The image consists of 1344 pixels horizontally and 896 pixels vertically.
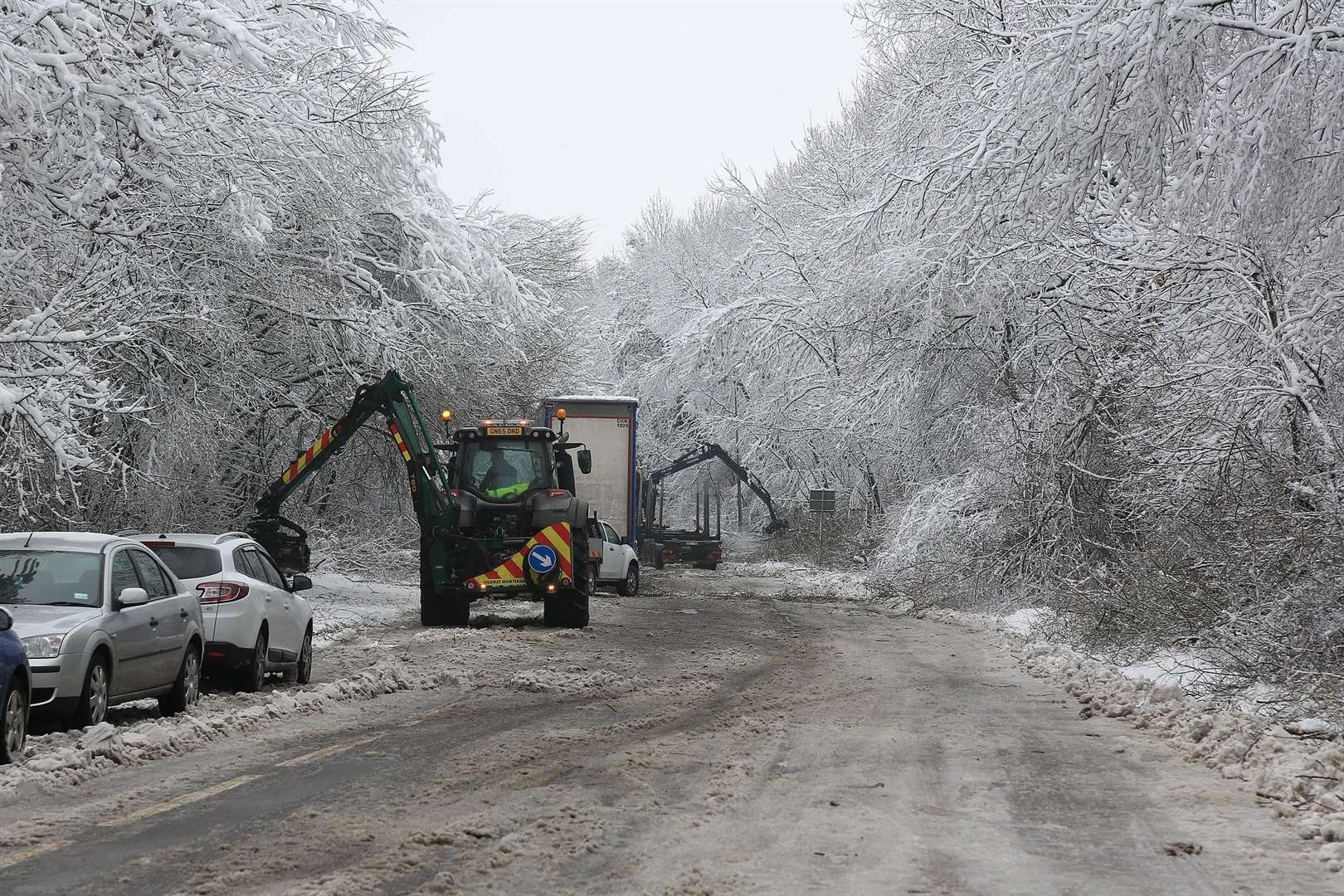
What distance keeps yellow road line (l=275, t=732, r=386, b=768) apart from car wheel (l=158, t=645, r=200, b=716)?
223 cm

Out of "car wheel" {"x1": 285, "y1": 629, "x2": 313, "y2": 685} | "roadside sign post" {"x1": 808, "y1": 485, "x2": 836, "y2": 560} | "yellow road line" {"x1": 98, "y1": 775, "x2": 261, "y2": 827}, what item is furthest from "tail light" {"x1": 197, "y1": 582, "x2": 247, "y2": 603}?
"roadside sign post" {"x1": 808, "y1": 485, "x2": 836, "y2": 560}

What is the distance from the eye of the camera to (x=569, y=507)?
23.0 meters

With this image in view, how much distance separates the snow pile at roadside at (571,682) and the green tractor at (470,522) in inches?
238

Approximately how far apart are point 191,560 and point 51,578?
287cm

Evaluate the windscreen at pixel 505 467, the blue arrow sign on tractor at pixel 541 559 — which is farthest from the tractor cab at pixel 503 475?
the blue arrow sign on tractor at pixel 541 559

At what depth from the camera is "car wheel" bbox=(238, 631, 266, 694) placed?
13.9 meters

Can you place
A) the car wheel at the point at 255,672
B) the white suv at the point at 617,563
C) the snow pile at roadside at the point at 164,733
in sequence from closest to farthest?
the snow pile at roadside at the point at 164,733 < the car wheel at the point at 255,672 < the white suv at the point at 617,563

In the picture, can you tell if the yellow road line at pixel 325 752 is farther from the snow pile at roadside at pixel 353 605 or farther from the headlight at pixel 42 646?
the snow pile at roadside at pixel 353 605

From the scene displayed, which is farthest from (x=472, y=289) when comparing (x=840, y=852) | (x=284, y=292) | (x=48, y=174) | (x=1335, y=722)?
(x=840, y=852)

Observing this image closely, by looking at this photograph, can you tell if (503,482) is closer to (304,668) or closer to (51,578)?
(304,668)

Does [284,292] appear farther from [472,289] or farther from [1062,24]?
[1062,24]

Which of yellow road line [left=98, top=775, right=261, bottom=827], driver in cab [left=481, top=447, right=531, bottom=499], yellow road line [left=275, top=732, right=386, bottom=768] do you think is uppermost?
driver in cab [left=481, top=447, right=531, bottom=499]

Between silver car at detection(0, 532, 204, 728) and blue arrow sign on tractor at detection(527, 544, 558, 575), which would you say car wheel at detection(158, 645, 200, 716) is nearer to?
silver car at detection(0, 532, 204, 728)

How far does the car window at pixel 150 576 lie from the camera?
12.1 meters
